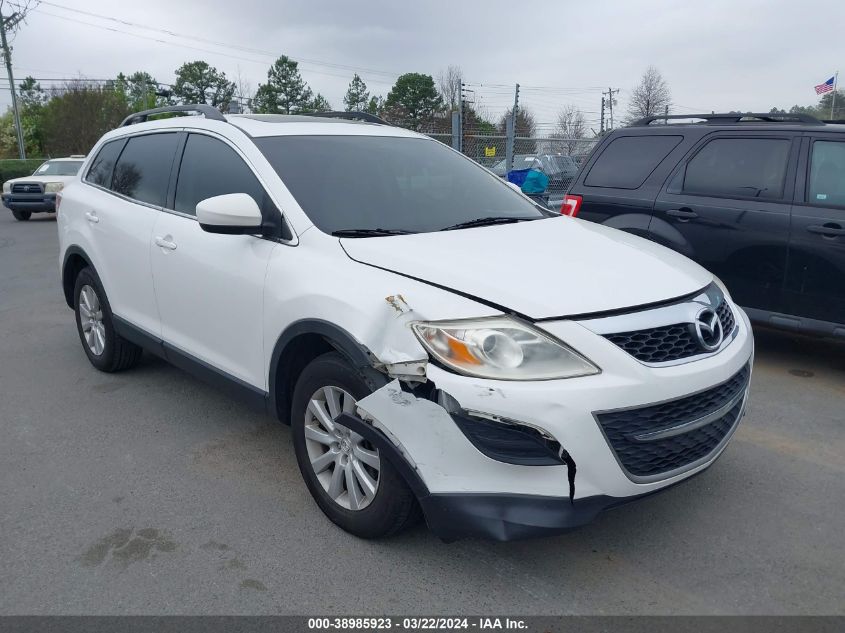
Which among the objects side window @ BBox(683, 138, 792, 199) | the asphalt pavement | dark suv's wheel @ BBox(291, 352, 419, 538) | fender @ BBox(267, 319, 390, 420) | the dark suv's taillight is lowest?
the asphalt pavement

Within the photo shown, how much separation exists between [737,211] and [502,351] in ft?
11.9

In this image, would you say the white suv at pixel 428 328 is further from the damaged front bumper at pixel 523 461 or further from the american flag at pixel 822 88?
the american flag at pixel 822 88

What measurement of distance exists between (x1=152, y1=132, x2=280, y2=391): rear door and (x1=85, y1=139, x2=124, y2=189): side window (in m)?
1.19

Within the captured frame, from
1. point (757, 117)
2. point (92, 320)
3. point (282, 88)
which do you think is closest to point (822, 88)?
point (757, 117)

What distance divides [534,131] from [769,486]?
13026 mm

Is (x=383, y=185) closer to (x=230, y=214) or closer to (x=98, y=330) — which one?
(x=230, y=214)

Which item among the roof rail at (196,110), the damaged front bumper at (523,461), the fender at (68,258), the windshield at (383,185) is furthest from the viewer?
the fender at (68,258)

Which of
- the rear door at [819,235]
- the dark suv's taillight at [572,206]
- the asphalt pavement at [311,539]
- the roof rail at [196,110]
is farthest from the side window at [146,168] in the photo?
the rear door at [819,235]

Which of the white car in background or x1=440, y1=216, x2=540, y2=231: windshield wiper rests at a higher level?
x1=440, y1=216, x2=540, y2=231: windshield wiper

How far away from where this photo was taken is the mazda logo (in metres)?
2.80

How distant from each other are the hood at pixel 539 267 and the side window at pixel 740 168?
2330mm

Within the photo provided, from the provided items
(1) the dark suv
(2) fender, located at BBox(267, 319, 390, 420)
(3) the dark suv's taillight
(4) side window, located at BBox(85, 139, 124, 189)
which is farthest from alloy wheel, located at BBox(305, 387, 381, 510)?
(3) the dark suv's taillight

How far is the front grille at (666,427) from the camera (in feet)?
8.25
